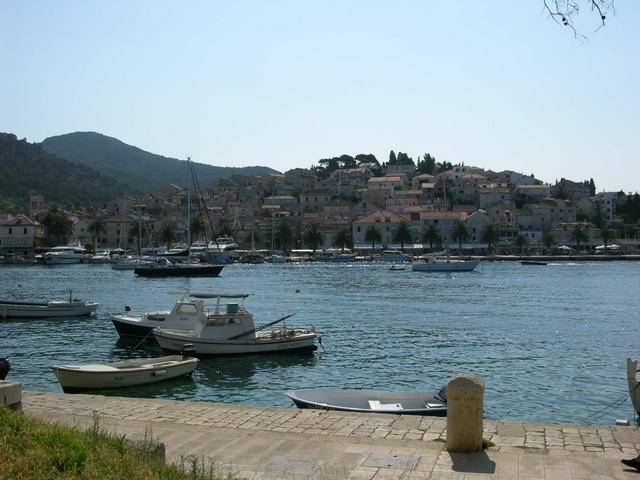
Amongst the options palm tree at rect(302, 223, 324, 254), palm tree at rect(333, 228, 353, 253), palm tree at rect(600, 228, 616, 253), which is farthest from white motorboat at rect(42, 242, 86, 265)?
palm tree at rect(600, 228, 616, 253)

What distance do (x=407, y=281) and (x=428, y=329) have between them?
45.7m

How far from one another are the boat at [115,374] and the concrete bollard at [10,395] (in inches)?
428

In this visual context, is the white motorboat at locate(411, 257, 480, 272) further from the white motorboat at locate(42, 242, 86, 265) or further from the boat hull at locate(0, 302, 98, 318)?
the boat hull at locate(0, 302, 98, 318)

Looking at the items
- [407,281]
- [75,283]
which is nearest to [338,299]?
[407,281]

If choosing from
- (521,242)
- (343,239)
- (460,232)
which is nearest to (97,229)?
(343,239)

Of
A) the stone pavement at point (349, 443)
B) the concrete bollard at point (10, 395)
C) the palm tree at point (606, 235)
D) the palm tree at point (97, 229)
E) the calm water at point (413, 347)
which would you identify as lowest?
the calm water at point (413, 347)

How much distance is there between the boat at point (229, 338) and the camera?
28094mm

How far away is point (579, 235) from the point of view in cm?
15800

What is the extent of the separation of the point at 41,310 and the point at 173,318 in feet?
56.1

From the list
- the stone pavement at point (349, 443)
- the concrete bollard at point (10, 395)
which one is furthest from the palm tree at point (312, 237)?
the concrete bollard at point (10, 395)

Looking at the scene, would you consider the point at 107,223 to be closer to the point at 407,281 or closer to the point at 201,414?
the point at 407,281

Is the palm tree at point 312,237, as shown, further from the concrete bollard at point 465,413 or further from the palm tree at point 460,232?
the concrete bollard at point 465,413

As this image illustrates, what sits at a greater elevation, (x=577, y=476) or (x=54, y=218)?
(x=54, y=218)

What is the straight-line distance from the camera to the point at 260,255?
488ft
